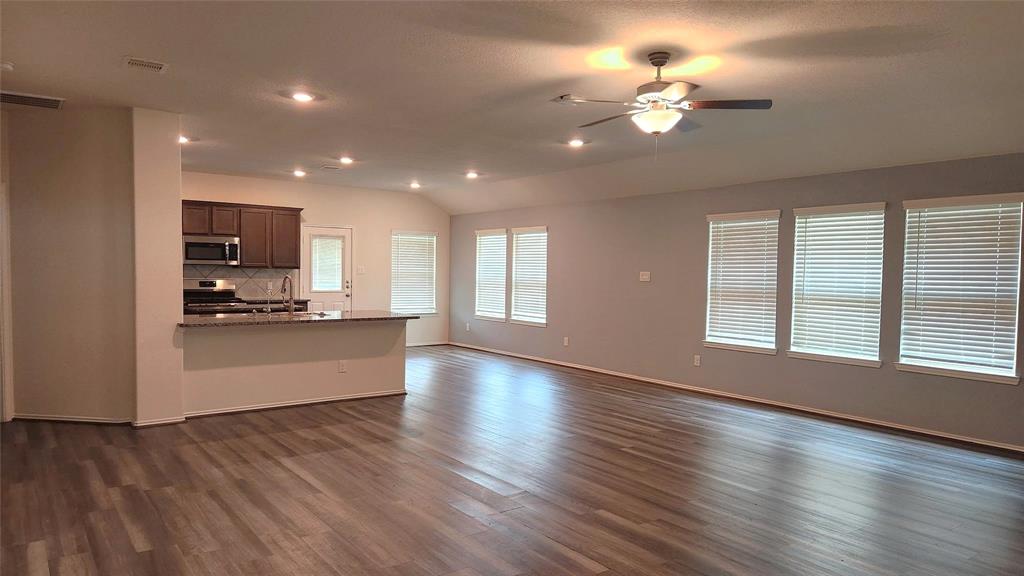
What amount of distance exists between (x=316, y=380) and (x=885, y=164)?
5771mm

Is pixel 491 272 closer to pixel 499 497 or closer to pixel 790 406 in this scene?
pixel 790 406

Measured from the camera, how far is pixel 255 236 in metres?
8.49

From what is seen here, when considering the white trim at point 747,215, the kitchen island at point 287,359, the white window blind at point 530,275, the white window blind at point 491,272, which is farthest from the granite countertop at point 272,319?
the white trim at point 747,215

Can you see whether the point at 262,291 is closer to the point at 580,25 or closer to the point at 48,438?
the point at 48,438

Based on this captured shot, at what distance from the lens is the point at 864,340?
19.0ft

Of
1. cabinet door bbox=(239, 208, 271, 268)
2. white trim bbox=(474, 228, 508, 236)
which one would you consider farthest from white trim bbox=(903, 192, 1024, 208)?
cabinet door bbox=(239, 208, 271, 268)

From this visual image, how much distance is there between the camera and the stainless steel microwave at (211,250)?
26.2 ft

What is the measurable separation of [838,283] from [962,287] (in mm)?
1001

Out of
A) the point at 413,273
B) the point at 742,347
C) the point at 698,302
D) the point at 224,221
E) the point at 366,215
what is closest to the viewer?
the point at 742,347

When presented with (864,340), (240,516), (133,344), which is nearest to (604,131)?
(864,340)

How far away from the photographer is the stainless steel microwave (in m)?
7.98

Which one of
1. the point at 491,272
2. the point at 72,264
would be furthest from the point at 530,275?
the point at 72,264

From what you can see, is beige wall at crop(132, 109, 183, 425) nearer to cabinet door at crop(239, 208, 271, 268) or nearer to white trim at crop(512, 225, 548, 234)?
cabinet door at crop(239, 208, 271, 268)

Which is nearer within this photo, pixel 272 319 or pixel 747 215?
pixel 272 319
